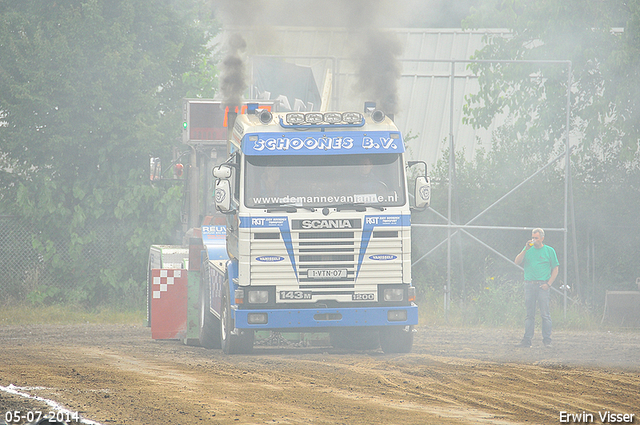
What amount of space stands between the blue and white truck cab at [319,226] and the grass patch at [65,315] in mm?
7553

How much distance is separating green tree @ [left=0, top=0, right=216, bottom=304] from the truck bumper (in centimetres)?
889

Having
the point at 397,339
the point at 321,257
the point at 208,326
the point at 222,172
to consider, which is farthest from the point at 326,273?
the point at 208,326

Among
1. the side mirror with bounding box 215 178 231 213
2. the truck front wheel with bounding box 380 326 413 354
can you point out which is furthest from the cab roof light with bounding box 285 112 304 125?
the truck front wheel with bounding box 380 326 413 354

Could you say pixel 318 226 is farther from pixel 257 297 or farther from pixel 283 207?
pixel 257 297

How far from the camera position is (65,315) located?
18625 mm

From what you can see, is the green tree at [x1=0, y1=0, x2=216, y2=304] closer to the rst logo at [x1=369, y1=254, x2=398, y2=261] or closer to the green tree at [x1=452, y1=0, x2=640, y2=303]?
the green tree at [x1=452, y1=0, x2=640, y2=303]

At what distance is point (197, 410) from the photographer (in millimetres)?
7820

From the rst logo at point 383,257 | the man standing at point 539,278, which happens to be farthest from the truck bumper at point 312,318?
the man standing at point 539,278

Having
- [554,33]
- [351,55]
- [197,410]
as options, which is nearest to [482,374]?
[197,410]

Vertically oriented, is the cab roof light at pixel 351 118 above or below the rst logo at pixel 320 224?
above

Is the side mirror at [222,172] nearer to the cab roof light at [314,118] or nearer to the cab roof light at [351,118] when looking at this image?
the cab roof light at [314,118]

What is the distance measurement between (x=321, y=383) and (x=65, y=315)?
10710 millimetres

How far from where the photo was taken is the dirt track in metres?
7.72

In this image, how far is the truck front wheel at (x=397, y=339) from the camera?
12.0 metres
